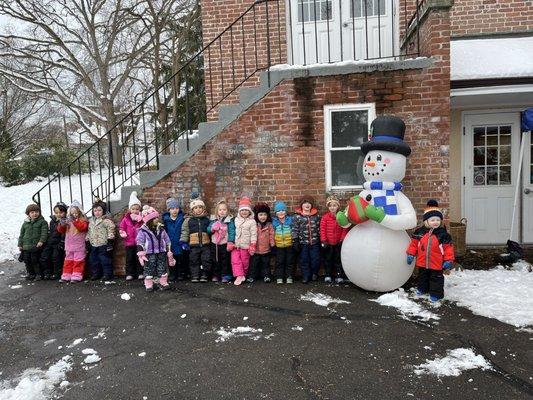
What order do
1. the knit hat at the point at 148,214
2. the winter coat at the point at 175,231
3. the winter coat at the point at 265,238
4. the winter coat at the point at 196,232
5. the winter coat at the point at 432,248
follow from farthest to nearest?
the winter coat at the point at 175,231, the winter coat at the point at 196,232, the winter coat at the point at 265,238, the knit hat at the point at 148,214, the winter coat at the point at 432,248

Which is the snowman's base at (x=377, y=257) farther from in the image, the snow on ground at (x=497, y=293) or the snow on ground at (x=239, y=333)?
the snow on ground at (x=239, y=333)

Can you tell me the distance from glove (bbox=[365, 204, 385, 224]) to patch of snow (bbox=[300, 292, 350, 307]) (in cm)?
108

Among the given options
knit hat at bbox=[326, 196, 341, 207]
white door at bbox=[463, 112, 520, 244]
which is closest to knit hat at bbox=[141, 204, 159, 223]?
knit hat at bbox=[326, 196, 341, 207]

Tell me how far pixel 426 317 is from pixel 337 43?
571 cm

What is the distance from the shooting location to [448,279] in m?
5.94

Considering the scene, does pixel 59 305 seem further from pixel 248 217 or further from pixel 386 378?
pixel 386 378

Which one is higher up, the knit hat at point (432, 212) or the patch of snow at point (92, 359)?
the knit hat at point (432, 212)

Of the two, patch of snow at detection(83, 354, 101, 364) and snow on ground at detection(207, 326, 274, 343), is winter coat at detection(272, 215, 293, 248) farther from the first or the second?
patch of snow at detection(83, 354, 101, 364)

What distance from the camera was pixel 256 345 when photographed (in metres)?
4.23

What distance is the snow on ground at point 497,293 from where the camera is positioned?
4711 millimetres

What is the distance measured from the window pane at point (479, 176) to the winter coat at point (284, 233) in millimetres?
3865

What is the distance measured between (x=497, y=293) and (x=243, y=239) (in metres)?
3.31

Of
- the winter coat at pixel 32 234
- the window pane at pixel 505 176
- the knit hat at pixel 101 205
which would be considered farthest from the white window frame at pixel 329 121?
the winter coat at pixel 32 234

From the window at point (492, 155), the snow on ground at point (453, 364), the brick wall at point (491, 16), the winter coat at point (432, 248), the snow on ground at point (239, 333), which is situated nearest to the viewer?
the snow on ground at point (453, 364)
